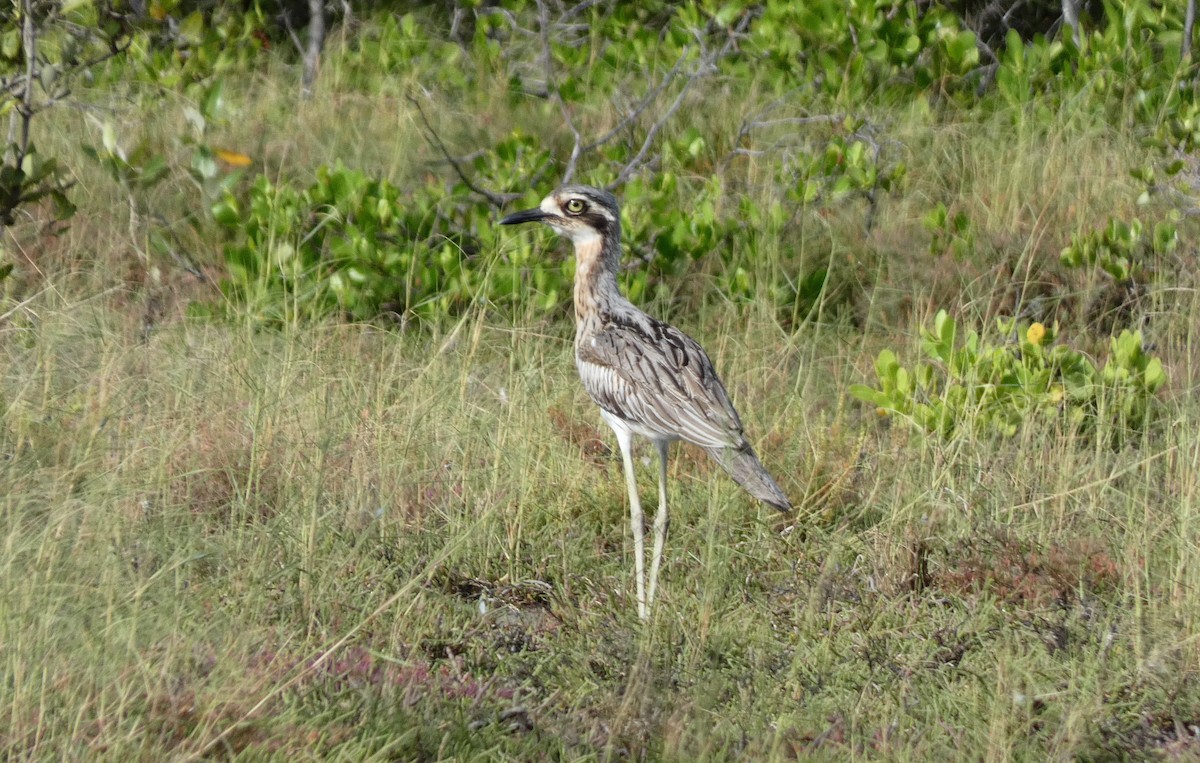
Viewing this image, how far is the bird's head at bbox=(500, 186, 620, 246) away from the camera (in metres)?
5.43

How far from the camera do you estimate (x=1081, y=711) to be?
3.40m

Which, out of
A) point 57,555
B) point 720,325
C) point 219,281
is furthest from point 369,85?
point 57,555

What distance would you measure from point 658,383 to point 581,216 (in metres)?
0.89

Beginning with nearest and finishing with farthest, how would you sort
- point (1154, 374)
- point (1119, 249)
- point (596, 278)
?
point (596, 278), point (1154, 374), point (1119, 249)

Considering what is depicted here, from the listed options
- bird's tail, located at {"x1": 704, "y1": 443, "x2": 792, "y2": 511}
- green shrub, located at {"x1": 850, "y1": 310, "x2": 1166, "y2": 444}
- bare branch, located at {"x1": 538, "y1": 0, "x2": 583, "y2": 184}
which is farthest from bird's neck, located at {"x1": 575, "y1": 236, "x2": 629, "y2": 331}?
bare branch, located at {"x1": 538, "y1": 0, "x2": 583, "y2": 184}

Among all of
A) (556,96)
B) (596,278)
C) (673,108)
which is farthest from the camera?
(556,96)

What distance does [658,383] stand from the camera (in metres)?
4.83

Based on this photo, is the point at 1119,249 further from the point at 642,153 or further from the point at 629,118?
the point at 629,118

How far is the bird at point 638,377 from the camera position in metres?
4.67

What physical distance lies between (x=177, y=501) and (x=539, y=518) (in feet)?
3.74

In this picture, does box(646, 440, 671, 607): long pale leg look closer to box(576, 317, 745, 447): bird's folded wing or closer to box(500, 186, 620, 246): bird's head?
box(576, 317, 745, 447): bird's folded wing

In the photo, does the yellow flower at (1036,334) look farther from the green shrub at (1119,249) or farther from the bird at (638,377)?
the bird at (638,377)

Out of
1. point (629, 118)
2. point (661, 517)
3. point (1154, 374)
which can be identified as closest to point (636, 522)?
point (661, 517)

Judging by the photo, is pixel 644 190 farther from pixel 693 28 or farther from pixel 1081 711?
pixel 1081 711
